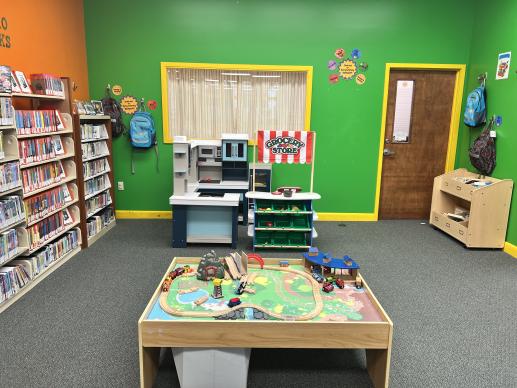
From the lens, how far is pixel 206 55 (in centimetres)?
515

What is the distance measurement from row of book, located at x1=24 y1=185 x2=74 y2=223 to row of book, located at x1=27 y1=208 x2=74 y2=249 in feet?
0.24

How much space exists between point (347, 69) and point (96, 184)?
144 inches

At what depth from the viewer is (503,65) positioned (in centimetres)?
449

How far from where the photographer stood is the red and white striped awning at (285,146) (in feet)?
13.6

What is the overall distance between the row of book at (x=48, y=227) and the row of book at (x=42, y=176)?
1.09 ft

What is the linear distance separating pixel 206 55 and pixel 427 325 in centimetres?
420

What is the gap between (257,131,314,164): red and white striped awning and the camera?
4.15 metres

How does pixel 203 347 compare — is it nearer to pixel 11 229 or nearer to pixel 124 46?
pixel 11 229

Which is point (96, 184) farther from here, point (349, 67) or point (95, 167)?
point (349, 67)

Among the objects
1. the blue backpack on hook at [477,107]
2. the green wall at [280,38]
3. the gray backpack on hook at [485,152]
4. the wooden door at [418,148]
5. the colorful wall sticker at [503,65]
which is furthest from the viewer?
the wooden door at [418,148]

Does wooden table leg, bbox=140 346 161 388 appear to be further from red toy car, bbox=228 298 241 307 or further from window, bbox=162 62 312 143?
window, bbox=162 62 312 143

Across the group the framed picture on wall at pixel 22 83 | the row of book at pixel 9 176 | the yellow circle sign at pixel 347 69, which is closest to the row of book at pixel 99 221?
the row of book at pixel 9 176

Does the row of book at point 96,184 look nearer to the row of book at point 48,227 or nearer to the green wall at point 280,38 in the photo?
the row of book at point 48,227

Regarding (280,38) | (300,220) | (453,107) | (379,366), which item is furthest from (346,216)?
(379,366)
